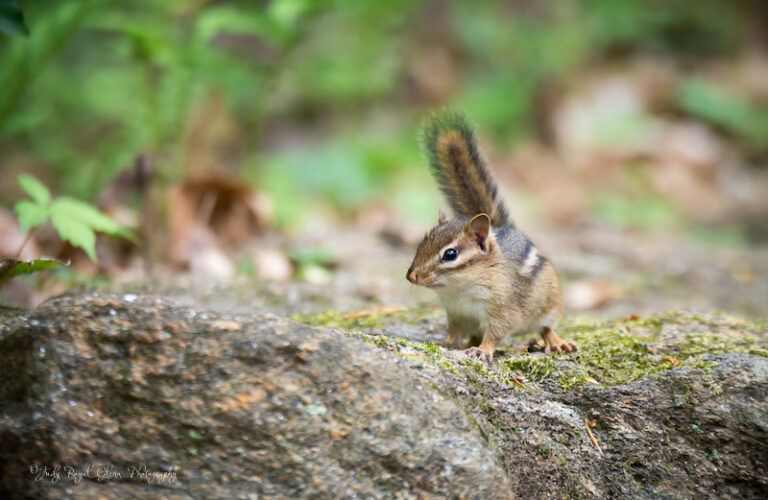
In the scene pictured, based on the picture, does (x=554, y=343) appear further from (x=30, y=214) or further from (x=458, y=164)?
(x=30, y=214)

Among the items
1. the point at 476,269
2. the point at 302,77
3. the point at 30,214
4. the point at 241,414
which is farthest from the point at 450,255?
the point at 302,77

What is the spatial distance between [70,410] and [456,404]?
1082 mm

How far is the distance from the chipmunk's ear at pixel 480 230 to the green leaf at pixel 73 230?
1.39 meters

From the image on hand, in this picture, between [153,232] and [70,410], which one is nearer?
[70,410]

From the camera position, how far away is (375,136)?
9586mm

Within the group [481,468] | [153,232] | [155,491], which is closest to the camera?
[155,491]

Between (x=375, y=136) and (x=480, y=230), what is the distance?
6.42 meters

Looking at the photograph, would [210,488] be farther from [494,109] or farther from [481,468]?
[494,109]

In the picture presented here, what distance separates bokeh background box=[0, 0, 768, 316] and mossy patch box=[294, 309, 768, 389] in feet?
3.09

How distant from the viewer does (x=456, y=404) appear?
8.57ft

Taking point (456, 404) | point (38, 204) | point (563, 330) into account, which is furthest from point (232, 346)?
point (563, 330)

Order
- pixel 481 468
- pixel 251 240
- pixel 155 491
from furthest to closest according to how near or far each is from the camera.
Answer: pixel 251 240
pixel 481 468
pixel 155 491

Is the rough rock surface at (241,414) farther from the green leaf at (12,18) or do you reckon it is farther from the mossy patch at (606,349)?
the green leaf at (12,18)

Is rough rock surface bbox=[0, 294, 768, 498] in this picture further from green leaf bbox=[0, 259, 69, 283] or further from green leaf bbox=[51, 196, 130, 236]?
green leaf bbox=[51, 196, 130, 236]
